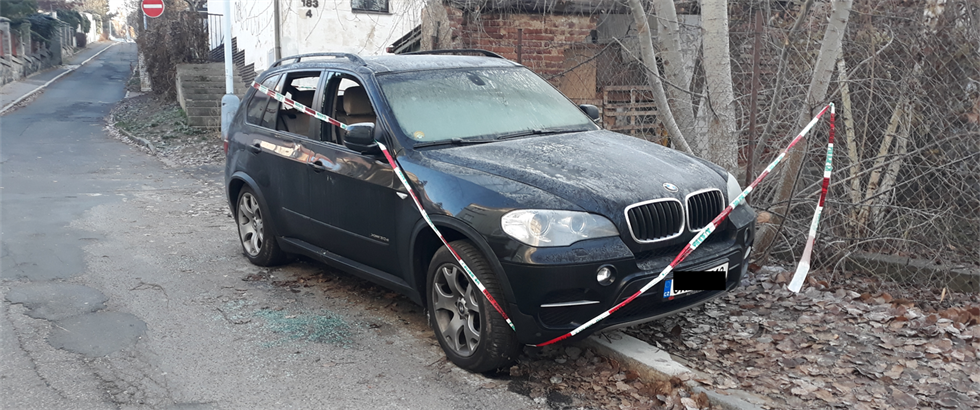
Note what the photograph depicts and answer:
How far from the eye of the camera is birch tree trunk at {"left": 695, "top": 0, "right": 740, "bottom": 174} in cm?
666

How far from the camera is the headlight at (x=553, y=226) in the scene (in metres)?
3.98

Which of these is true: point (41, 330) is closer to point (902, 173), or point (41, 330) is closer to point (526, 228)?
point (526, 228)

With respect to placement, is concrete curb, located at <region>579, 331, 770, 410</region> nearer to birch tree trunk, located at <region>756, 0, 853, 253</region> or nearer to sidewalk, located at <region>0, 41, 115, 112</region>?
birch tree trunk, located at <region>756, 0, 853, 253</region>

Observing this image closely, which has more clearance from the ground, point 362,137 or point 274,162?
point 362,137

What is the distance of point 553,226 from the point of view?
4.00 m

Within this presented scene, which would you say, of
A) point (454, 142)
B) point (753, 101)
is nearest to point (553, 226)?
point (454, 142)

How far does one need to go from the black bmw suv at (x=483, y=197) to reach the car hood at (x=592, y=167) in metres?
0.01

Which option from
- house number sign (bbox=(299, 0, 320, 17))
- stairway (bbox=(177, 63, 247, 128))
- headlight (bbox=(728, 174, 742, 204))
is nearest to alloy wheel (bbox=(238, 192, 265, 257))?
headlight (bbox=(728, 174, 742, 204))

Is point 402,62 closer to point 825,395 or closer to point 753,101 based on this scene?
point 753,101

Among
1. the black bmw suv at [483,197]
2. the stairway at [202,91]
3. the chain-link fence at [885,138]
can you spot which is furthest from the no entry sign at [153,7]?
the chain-link fence at [885,138]

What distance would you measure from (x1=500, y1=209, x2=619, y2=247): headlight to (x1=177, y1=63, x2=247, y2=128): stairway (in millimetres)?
16024

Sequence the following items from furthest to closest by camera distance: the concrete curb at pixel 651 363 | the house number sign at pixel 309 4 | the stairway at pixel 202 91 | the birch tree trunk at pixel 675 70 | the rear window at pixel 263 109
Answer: the stairway at pixel 202 91, the house number sign at pixel 309 4, the birch tree trunk at pixel 675 70, the rear window at pixel 263 109, the concrete curb at pixel 651 363

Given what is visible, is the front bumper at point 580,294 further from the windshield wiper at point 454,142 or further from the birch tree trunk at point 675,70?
the birch tree trunk at point 675,70

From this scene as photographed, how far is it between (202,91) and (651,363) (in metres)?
19.4
